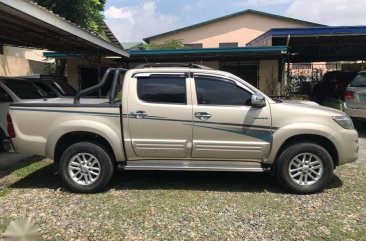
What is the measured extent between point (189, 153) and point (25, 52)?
18420 mm

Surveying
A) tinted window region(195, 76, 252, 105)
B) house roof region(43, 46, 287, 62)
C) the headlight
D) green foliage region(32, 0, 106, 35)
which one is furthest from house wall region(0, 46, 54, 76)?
the headlight

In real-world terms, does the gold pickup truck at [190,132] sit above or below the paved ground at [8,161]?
above

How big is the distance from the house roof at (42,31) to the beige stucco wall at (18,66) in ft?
9.49

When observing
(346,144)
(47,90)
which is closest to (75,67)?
(47,90)

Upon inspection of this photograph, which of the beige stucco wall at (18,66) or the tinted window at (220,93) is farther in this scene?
the beige stucco wall at (18,66)

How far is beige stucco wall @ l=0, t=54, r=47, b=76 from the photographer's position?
15.8m

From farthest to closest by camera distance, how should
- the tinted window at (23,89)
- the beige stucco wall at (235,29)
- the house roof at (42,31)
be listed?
the beige stucco wall at (235,29)
the tinted window at (23,89)
the house roof at (42,31)

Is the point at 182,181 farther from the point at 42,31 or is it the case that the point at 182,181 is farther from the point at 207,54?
the point at 207,54

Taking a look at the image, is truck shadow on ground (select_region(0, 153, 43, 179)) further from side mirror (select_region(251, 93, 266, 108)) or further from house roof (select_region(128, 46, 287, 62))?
house roof (select_region(128, 46, 287, 62))

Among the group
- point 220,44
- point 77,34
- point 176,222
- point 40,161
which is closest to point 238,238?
point 176,222

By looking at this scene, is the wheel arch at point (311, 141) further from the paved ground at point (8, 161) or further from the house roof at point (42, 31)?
the paved ground at point (8, 161)

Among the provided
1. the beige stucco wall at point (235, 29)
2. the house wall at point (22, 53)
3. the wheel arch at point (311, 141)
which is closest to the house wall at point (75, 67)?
the house wall at point (22, 53)

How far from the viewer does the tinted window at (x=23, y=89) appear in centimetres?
930

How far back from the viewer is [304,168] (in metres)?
6.14
